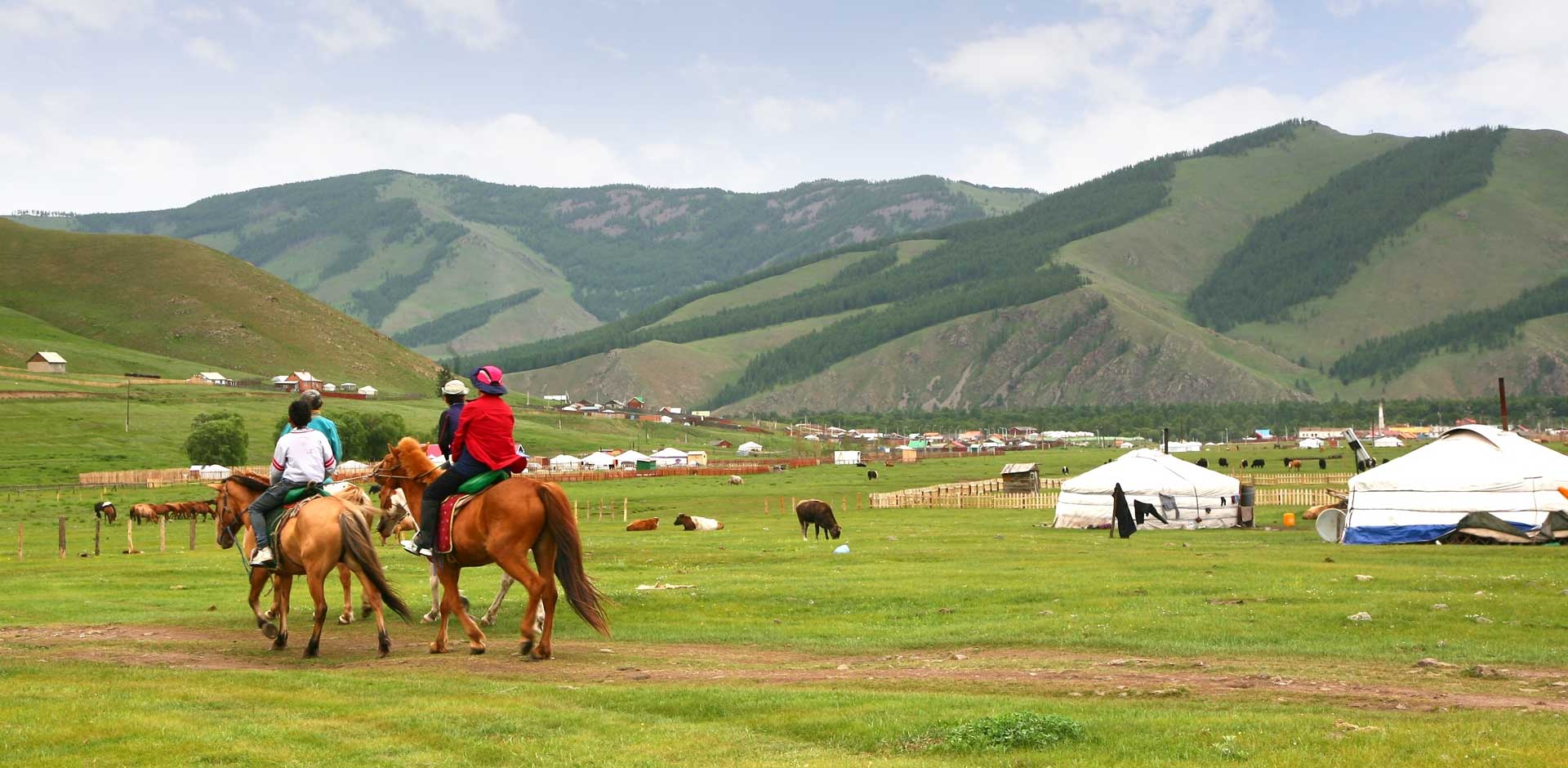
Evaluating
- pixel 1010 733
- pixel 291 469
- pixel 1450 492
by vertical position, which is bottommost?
pixel 1010 733

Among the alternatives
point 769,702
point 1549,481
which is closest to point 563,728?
point 769,702

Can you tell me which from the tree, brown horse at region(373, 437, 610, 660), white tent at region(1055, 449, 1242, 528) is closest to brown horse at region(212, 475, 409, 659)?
brown horse at region(373, 437, 610, 660)

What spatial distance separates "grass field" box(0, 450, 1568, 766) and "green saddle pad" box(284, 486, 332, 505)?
204 centimetres

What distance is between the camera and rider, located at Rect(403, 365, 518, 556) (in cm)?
1803

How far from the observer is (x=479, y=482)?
59.4 feet

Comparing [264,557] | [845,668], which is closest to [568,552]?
[845,668]

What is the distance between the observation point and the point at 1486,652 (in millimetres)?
18328

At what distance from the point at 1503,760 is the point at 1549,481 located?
3525 centimetres

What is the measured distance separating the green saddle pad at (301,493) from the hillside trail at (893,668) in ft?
6.65

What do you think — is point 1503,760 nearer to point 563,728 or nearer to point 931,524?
point 563,728

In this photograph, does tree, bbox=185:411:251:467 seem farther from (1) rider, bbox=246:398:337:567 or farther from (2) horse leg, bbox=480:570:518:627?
(1) rider, bbox=246:398:337:567

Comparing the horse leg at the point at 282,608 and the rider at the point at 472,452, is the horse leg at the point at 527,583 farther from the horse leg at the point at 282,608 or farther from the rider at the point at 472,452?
the horse leg at the point at 282,608

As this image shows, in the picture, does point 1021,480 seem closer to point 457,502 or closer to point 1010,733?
point 457,502

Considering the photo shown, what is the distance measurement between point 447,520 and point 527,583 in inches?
61.8
